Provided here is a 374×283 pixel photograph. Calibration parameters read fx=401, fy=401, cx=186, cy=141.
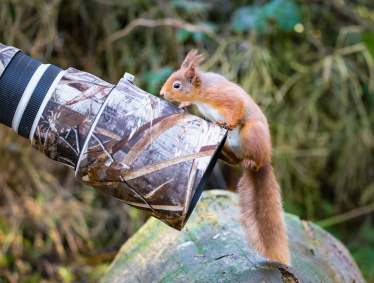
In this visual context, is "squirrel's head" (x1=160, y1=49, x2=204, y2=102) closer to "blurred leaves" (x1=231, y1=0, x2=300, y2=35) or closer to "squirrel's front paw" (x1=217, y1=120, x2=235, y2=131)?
"squirrel's front paw" (x1=217, y1=120, x2=235, y2=131)

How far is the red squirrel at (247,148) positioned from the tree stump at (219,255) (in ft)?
0.23

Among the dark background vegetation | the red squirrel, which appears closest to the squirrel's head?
the red squirrel

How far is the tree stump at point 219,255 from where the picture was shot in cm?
96

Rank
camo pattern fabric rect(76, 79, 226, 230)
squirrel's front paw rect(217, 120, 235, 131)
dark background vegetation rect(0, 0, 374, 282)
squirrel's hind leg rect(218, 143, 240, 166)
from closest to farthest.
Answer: camo pattern fabric rect(76, 79, 226, 230) < squirrel's front paw rect(217, 120, 235, 131) < squirrel's hind leg rect(218, 143, 240, 166) < dark background vegetation rect(0, 0, 374, 282)

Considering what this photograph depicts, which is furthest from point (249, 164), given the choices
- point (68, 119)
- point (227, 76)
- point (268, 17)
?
point (268, 17)

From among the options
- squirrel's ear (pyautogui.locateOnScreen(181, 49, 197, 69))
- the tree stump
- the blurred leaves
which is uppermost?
the blurred leaves

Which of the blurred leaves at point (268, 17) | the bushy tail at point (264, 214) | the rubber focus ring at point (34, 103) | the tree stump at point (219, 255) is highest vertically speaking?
the blurred leaves at point (268, 17)

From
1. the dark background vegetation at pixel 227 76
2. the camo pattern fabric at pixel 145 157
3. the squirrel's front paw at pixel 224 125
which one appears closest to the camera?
the camo pattern fabric at pixel 145 157

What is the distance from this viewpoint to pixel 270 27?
7.84 ft

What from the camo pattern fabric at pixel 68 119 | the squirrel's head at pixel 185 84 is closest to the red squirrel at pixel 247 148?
the squirrel's head at pixel 185 84

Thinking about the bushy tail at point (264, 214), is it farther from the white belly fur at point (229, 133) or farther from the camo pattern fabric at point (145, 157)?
the camo pattern fabric at point (145, 157)

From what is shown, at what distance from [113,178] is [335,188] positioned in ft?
7.21

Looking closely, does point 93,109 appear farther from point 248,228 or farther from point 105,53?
point 105,53

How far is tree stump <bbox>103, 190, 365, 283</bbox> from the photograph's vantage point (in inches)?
37.7
